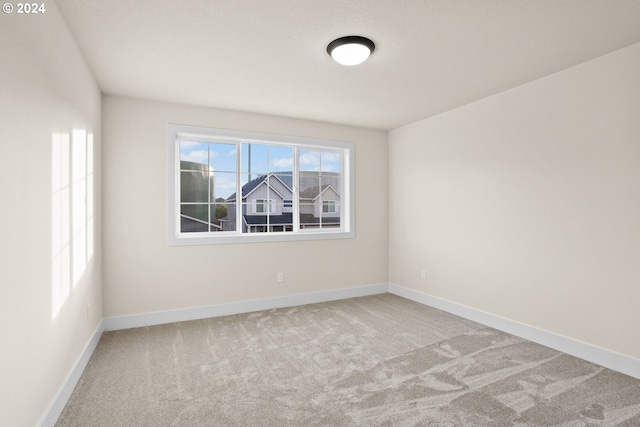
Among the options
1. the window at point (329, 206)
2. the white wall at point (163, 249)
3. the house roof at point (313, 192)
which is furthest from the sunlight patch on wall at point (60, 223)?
the window at point (329, 206)

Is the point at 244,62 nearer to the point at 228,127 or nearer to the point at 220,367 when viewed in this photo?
the point at 228,127

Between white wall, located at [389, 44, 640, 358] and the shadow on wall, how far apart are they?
3864 mm

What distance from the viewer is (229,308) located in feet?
13.4

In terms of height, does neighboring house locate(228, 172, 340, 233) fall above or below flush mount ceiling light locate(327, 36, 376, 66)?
below

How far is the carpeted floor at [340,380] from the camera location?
2078mm

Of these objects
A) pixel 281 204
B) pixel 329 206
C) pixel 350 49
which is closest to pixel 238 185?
pixel 281 204

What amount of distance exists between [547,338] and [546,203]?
4.16 ft

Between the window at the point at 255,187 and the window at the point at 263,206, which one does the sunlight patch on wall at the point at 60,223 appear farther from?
the window at the point at 263,206

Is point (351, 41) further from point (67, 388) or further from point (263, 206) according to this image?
point (67, 388)

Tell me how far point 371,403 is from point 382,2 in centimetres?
255

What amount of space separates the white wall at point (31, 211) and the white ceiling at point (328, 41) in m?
0.46

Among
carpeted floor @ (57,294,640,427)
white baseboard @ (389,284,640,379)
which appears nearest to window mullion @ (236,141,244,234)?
carpeted floor @ (57,294,640,427)

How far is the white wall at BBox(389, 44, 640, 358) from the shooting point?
2.65m

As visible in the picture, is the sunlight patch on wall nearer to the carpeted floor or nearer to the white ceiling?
the carpeted floor
